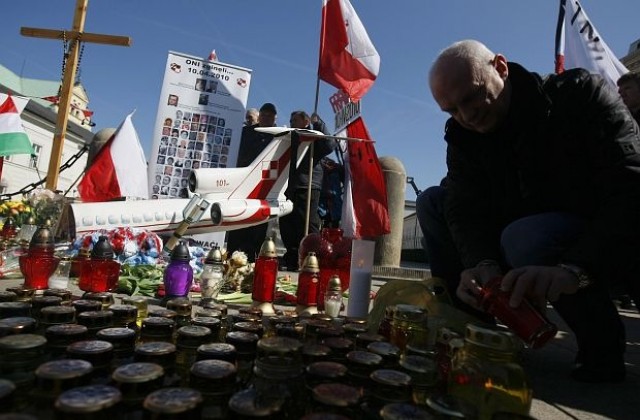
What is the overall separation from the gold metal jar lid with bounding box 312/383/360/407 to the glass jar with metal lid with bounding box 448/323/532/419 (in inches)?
9.4

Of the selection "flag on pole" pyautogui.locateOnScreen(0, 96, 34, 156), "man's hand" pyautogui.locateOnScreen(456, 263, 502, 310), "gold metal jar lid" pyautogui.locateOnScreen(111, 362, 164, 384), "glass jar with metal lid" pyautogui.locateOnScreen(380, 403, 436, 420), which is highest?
"flag on pole" pyautogui.locateOnScreen(0, 96, 34, 156)

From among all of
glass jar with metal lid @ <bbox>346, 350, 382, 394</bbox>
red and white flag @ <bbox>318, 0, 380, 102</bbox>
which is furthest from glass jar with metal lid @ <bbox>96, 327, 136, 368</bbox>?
red and white flag @ <bbox>318, 0, 380, 102</bbox>

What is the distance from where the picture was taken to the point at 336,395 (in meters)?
0.70

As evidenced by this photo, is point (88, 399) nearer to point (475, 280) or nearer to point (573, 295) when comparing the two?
point (475, 280)

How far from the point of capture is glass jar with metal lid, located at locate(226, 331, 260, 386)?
3.06 ft

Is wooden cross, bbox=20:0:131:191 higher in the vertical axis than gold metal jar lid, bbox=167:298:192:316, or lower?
higher

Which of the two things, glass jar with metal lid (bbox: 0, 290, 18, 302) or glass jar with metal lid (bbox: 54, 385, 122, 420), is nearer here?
glass jar with metal lid (bbox: 54, 385, 122, 420)

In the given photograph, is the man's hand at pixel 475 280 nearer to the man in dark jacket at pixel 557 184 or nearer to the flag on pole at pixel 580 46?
the man in dark jacket at pixel 557 184

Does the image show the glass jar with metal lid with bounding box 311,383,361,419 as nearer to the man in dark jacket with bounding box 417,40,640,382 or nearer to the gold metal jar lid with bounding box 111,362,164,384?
the gold metal jar lid with bounding box 111,362,164,384

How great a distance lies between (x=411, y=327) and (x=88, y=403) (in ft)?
3.04

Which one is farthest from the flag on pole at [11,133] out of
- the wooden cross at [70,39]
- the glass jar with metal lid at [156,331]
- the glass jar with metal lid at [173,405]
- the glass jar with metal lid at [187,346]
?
the glass jar with metal lid at [173,405]

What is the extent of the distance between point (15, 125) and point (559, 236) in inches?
261

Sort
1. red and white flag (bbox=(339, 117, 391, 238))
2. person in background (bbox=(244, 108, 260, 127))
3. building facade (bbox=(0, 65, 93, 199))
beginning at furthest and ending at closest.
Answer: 1. building facade (bbox=(0, 65, 93, 199))
2. person in background (bbox=(244, 108, 260, 127))
3. red and white flag (bbox=(339, 117, 391, 238))

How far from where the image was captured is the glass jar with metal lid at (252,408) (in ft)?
2.01
